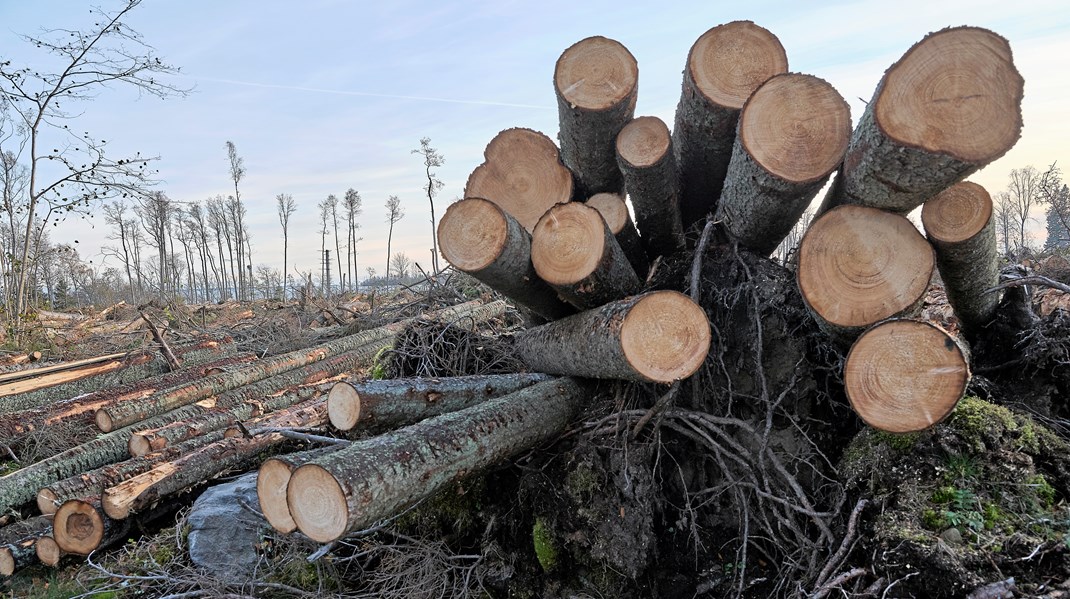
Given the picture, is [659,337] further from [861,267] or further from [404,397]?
[404,397]

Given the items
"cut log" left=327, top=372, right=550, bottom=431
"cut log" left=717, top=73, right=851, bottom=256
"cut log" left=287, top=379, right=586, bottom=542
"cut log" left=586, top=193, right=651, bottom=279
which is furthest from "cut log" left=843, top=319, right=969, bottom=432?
"cut log" left=327, top=372, right=550, bottom=431

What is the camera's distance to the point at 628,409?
302 centimetres

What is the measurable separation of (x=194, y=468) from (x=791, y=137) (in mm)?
5026

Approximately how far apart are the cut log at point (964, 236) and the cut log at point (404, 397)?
7.74ft

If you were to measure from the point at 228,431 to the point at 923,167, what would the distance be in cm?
555

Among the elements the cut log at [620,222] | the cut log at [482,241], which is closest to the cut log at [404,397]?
the cut log at [482,241]

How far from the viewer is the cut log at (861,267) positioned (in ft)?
7.61

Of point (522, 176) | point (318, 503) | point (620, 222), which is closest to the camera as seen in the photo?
point (318, 503)

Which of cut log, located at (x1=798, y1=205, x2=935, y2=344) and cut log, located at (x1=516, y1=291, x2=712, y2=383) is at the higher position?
cut log, located at (x1=798, y1=205, x2=935, y2=344)

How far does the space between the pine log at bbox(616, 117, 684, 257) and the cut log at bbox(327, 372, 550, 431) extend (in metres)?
1.32

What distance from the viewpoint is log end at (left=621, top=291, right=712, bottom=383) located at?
255cm

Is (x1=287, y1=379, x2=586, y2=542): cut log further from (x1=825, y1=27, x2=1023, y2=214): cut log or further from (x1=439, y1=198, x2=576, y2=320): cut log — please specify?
(x1=825, y1=27, x2=1023, y2=214): cut log

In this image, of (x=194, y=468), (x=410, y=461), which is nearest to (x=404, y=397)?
(x=410, y=461)

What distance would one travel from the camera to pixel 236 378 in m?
6.83
